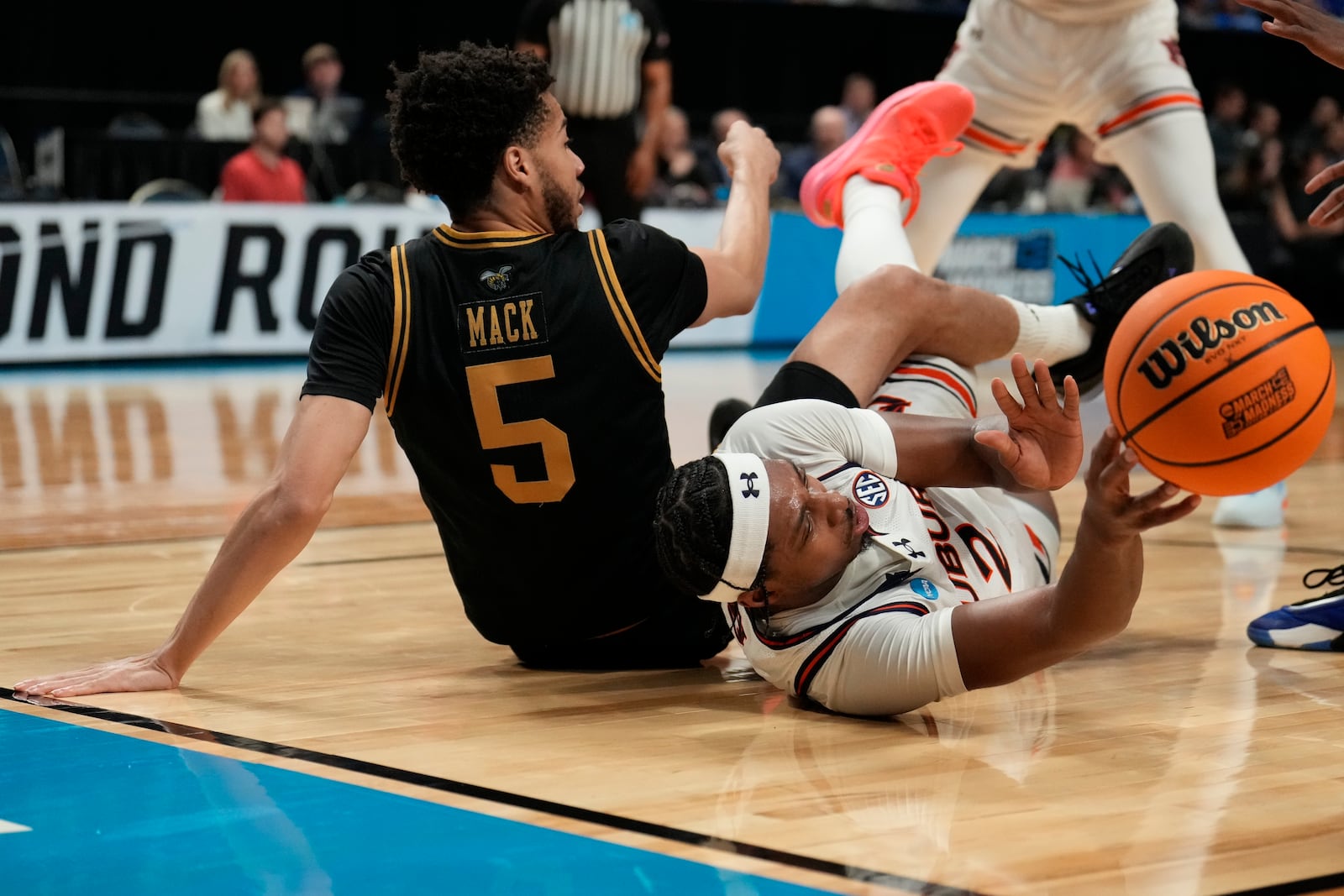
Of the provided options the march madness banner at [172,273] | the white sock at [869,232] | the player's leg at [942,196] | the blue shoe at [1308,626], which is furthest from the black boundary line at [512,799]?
the march madness banner at [172,273]

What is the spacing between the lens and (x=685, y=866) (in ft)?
7.63

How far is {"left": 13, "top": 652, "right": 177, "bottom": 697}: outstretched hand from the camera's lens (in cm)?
338

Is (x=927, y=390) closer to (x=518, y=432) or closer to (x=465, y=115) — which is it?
(x=518, y=432)

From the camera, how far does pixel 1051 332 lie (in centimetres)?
429

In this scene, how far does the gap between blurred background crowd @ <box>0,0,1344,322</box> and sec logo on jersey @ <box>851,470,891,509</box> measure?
6244 millimetres

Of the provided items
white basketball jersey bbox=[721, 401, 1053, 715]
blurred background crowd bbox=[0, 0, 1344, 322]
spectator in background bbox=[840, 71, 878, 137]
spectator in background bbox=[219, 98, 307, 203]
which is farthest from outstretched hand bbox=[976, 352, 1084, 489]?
spectator in background bbox=[840, 71, 878, 137]

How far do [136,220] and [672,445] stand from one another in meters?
5.79

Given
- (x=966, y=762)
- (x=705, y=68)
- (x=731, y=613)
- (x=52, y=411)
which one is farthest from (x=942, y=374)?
(x=705, y=68)

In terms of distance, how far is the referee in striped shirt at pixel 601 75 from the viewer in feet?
30.1

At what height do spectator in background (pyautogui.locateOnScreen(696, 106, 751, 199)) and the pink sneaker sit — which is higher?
the pink sneaker

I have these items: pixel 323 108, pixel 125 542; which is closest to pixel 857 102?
pixel 323 108

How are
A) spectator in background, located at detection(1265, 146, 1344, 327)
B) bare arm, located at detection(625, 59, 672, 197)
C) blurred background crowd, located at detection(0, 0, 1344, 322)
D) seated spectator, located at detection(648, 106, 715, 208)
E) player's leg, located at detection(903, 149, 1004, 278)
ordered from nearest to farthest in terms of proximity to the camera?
player's leg, located at detection(903, 149, 1004, 278), bare arm, located at detection(625, 59, 672, 197), blurred background crowd, located at detection(0, 0, 1344, 322), seated spectator, located at detection(648, 106, 715, 208), spectator in background, located at detection(1265, 146, 1344, 327)

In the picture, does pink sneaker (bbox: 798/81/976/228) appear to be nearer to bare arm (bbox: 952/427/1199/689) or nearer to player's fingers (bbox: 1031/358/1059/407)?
player's fingers (bbox: 1031/358/1059/407)

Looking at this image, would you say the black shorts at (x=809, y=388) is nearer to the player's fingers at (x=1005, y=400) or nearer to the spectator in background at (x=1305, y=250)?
the player's fingers at (x=1005, y=400)
